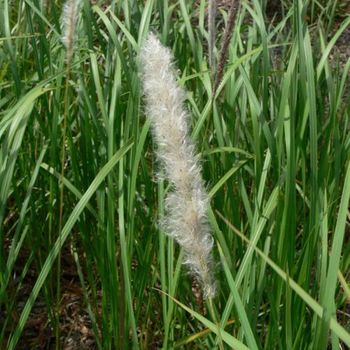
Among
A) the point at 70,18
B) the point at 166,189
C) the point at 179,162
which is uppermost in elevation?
the point at 70,18

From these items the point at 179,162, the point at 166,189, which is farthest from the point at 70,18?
the point at 179,162

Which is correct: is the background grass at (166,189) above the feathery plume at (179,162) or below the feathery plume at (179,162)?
below

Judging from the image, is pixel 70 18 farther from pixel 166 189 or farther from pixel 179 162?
pixel 179 162

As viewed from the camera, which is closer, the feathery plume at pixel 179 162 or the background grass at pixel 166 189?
the feathery plume at pixel 179 162

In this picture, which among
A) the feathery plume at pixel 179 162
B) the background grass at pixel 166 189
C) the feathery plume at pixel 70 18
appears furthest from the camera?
the background grass at pixel 166 189

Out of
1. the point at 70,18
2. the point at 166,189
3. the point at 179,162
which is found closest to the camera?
the point at 179,162

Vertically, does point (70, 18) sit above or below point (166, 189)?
above

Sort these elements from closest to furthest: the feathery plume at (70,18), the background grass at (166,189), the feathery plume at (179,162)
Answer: the feathery plume at (179,162) → the feathery plume at (70,18) → the background grass at (166,189)

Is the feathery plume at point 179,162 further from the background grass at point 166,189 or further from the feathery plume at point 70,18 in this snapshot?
the feathery plume at point 70,18

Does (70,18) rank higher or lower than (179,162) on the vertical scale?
higher

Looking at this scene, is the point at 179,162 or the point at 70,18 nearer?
the point at 179,162

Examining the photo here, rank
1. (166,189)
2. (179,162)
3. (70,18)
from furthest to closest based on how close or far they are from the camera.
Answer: (166,189), (70,18), (179,162)

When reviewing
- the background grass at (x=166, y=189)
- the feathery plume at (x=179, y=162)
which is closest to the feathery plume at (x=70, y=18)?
the background grass at (x=166, y=189)

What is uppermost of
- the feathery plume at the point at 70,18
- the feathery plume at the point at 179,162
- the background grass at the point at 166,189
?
the feathery plume at the point at 70,18
